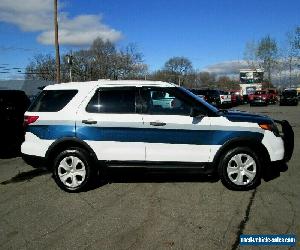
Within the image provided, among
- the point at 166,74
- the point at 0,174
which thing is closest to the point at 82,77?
the point at 166,74

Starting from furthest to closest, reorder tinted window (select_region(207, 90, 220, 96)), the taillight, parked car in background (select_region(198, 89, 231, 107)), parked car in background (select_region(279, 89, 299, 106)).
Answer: parked car in background (select_region(279, 89, 299, 106))
tinted window (select_region(207, 90, 220, 96))
parked car in background (select_region(198, 89, 231, 107))
the taillight

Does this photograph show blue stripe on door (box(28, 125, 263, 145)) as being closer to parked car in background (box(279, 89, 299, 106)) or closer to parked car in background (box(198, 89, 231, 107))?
parked car in background (box(198, 89, 231, 107))

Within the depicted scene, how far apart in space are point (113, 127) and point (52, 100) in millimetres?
1230

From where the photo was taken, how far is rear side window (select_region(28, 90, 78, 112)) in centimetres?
655

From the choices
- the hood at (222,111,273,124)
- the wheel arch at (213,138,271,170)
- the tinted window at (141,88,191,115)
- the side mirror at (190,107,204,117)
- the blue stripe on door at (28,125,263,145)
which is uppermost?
the tinted window at (141,88,191,115)

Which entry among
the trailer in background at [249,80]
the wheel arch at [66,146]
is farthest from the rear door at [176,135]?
the trailer in background at [249,80]

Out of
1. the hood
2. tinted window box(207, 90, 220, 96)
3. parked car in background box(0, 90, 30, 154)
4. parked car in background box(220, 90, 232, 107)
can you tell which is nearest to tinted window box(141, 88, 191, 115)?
the hood

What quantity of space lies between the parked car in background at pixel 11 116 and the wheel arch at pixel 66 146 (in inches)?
148

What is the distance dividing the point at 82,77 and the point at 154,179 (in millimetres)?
69946

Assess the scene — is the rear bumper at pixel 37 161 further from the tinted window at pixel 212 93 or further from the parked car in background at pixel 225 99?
the parked car in background at pixel 225 99

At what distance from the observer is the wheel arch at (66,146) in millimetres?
6375

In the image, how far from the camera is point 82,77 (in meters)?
75.1

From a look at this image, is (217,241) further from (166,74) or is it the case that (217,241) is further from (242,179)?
(166,74)

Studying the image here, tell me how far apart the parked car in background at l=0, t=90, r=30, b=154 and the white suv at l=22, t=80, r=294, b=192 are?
Result: 3.55 meters
